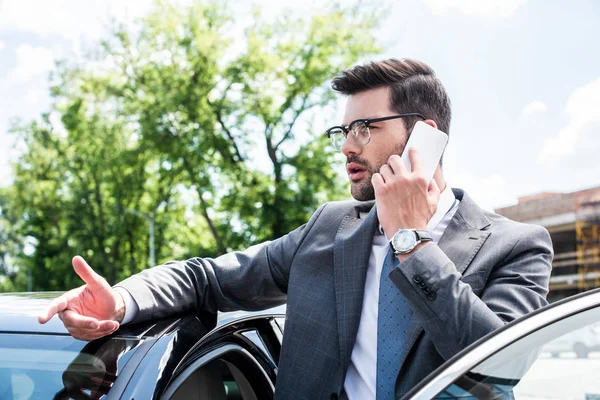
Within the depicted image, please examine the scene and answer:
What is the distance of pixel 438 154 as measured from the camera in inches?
90.6

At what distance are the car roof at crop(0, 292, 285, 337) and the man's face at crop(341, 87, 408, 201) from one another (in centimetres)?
66

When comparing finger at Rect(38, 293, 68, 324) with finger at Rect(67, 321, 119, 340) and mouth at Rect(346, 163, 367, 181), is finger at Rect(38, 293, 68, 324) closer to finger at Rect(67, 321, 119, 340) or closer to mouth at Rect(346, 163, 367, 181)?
finger at Rect(67, 321, 119, 340)

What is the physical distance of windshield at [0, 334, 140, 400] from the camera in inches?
64.9

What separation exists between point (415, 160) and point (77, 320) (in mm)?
1079

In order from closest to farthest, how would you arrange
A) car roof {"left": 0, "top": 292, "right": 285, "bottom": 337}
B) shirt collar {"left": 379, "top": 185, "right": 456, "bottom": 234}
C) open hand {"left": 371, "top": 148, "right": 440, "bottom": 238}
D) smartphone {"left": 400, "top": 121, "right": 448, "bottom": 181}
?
car roof {"left": 0, "top": 292, "right": 285, "bottom": 337}, open hand {"left": 371, "top": 148, "right": 440, "bottom": 238}, smartphone {"left": 400, "top": 121, "right": 448, "bottom": 181}, shirt collar {"left": 379, "top": 185, "right": 456, "bottom": 234}

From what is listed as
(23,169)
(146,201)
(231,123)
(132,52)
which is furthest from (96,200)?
(231,123)

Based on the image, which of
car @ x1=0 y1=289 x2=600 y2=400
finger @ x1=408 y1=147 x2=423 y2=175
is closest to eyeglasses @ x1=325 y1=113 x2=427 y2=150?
finger @ x1=408 y1=147 x2=423 y2=175

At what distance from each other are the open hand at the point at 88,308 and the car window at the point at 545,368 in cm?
95

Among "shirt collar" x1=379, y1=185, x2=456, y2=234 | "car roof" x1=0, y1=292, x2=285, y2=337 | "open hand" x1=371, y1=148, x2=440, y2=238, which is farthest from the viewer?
"shirt collar" x1=379, y1=185, x2=456, y2=234

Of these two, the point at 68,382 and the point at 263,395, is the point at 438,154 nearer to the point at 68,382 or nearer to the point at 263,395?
the point at 263,395

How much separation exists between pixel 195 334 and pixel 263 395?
0.61 metres

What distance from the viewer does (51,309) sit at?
1833 mm

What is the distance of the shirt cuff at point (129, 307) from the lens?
2.03 m

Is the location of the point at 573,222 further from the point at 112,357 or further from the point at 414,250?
the point at 112,357
